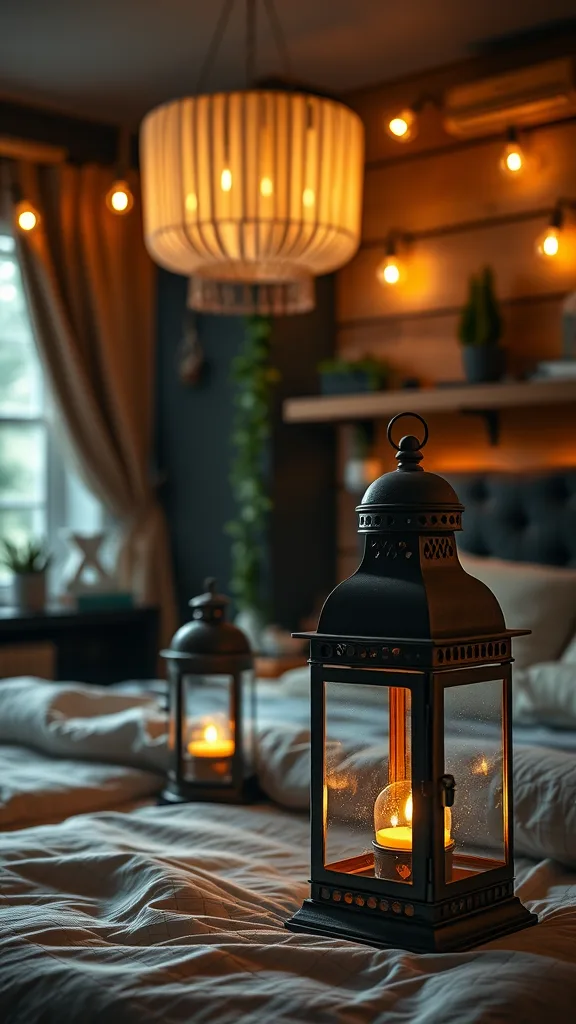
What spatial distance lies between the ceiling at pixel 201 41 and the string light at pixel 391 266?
24.7 inches

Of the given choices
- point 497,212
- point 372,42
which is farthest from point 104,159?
point 497,212

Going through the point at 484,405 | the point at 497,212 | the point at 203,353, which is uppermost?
the point at 497,212

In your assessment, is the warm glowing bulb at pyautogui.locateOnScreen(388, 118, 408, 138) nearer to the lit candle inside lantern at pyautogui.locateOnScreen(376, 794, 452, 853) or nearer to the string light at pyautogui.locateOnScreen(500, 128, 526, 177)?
the string light at pyautogui.locateOnScreen(500, 128, 526, 177)

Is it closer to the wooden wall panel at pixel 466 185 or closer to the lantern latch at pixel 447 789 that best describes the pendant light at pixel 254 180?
the wooden wall panel at pixel 466 185

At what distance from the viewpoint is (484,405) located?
376 centimetres

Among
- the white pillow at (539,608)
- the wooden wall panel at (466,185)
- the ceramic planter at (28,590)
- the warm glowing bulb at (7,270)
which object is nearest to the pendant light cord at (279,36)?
the wooden wall panel at (466,185)

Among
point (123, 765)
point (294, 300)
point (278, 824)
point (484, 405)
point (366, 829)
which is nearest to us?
point (366, 829)

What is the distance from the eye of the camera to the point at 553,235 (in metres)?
3.71

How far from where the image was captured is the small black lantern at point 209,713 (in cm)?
211

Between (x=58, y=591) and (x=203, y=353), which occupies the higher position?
(x=203, y=353)

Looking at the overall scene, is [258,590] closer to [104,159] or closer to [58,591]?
[58,591]

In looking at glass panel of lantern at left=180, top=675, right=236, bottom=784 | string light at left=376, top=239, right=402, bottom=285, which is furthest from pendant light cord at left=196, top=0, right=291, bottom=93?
glass panel of lantern at left=180, top=675, right=236, bottom=784

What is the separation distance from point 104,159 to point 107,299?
57cm

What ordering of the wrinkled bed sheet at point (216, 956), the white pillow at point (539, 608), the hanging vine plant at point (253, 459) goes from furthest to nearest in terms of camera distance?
1. the hanging vine plant at point (253, 459)
2. the white pillow at point (539, 608)
3. the wrinkled bed sheet at point (216, 956)
